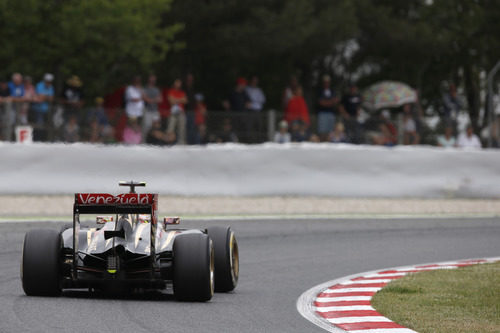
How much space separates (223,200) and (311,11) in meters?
11.7

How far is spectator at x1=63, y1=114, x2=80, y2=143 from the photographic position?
20391 mm

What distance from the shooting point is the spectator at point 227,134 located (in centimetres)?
2162

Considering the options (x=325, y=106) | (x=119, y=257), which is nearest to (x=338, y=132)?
(x=325, y=106)

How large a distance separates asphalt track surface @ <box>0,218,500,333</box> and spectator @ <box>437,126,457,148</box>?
4328mm

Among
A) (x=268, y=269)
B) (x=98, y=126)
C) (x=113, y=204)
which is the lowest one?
(x=268, y=269)

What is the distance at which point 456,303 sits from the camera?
31.3ft

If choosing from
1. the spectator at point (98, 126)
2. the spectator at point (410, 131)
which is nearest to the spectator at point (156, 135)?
the spectator at point (98, 126)

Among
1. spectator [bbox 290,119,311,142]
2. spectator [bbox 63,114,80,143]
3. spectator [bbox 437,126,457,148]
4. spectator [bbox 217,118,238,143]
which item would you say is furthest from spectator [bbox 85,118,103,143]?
spectator [bbox 437,126,457,148]

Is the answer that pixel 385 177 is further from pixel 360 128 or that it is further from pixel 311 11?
pixel 311 11

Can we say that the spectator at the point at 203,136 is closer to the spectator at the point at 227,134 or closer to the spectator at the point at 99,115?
the spectator at the point at 227,134

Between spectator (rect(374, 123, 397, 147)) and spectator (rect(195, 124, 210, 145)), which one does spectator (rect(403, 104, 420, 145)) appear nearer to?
spectator (rect(374, 123, 397, 147))

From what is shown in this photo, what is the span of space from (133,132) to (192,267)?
11852 millimetres

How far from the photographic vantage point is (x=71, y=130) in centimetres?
2044

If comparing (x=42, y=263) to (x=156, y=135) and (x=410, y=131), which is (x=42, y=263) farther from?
(x=410, y=131)
